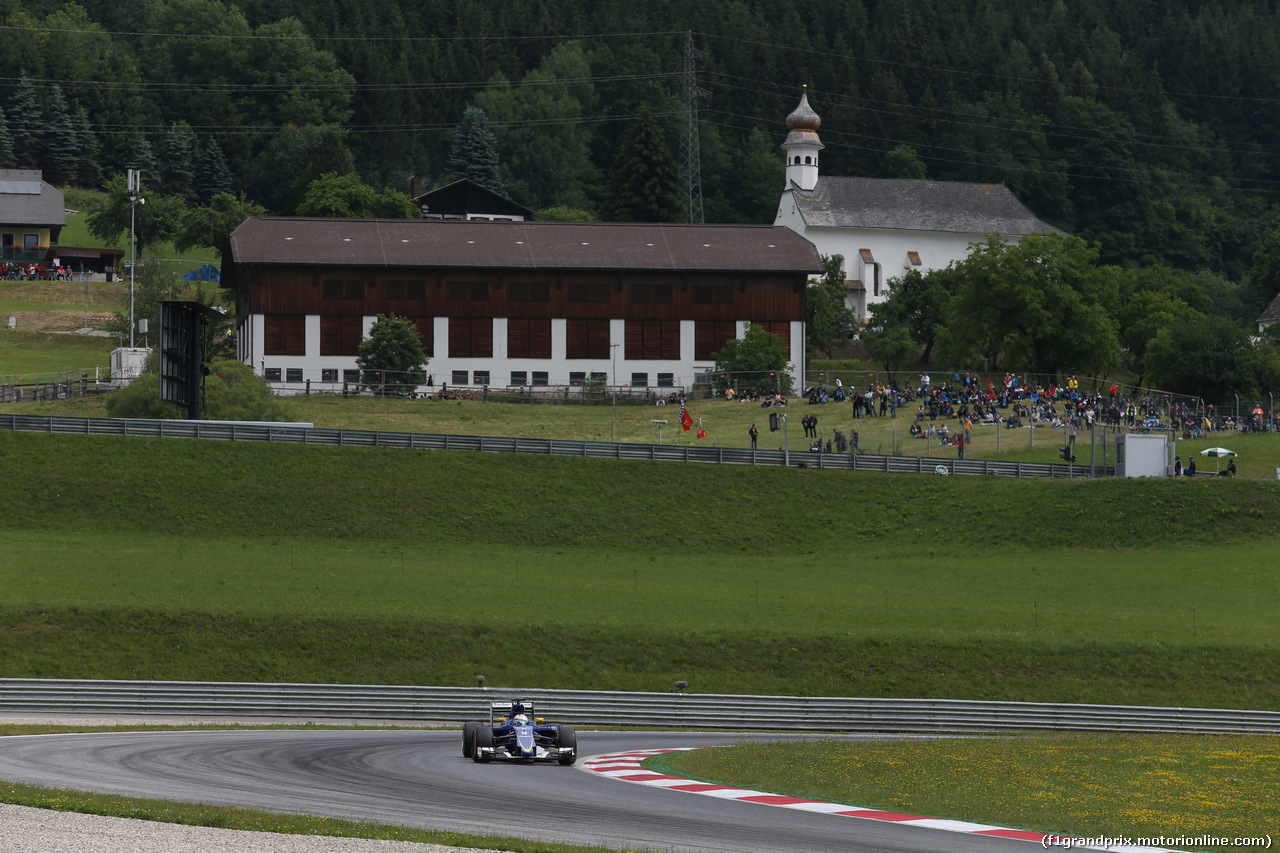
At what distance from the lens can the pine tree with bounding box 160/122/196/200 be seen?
169750 mm

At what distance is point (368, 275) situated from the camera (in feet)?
324

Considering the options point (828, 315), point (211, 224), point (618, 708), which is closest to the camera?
point (618, 708)

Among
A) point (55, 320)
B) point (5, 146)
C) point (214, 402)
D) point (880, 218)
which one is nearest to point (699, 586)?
point (214, 402)

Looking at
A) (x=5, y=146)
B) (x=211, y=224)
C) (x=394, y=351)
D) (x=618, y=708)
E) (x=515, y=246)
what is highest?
(x=5, y=146)

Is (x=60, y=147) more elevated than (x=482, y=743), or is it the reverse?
(x=60, y=147)

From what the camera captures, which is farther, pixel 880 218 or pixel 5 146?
pixel 5 146

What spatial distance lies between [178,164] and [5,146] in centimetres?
1784

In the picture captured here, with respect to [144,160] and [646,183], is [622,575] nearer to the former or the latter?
[646,183]

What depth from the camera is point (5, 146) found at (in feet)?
550

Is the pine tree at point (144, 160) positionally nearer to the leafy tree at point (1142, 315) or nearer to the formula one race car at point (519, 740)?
the leafy tree at point (1142, 315)

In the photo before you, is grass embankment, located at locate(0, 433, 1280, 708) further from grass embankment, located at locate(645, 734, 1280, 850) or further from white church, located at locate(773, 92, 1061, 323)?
white church, located at locate(773, 92, 1061, 323)

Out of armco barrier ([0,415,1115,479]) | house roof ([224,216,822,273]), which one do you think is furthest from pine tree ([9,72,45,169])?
armco barrier ([0,415,1115,479])

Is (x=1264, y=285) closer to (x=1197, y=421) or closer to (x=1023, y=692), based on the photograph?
(x=1197, y=421)

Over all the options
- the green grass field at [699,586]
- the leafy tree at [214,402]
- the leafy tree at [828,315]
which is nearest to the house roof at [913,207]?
the leafy tree at [828,315]
